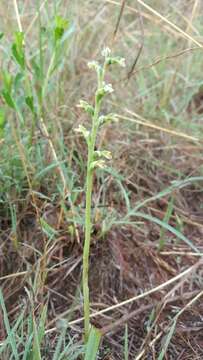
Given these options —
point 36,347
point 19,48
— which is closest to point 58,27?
point 19,48

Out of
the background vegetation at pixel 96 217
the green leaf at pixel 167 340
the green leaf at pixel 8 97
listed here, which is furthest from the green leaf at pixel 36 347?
the green leaf at pixel 8 97

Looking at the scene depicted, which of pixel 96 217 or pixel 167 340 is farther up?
pixel 96 217

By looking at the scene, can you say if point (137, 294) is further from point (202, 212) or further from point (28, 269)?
point (202, 212)

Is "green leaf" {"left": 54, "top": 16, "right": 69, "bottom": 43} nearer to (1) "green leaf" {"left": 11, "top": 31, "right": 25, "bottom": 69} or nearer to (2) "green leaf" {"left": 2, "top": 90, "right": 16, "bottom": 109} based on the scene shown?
(1) "green leaf" {"left": 11, "top": 31, "right": 25, "bottom": 69}

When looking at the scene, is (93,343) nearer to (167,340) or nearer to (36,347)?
(36,347)

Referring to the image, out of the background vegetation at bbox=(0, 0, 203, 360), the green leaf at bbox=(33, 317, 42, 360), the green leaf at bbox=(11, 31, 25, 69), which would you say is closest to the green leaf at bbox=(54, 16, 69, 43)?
the background vegetation at bbox=(0, 0, 203, 360)

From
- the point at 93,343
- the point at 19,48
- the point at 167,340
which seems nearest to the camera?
the point at 93,343

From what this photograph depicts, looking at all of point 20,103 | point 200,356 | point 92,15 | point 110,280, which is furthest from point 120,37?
point 200,356

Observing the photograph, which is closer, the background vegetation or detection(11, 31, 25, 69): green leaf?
the background vegetation
